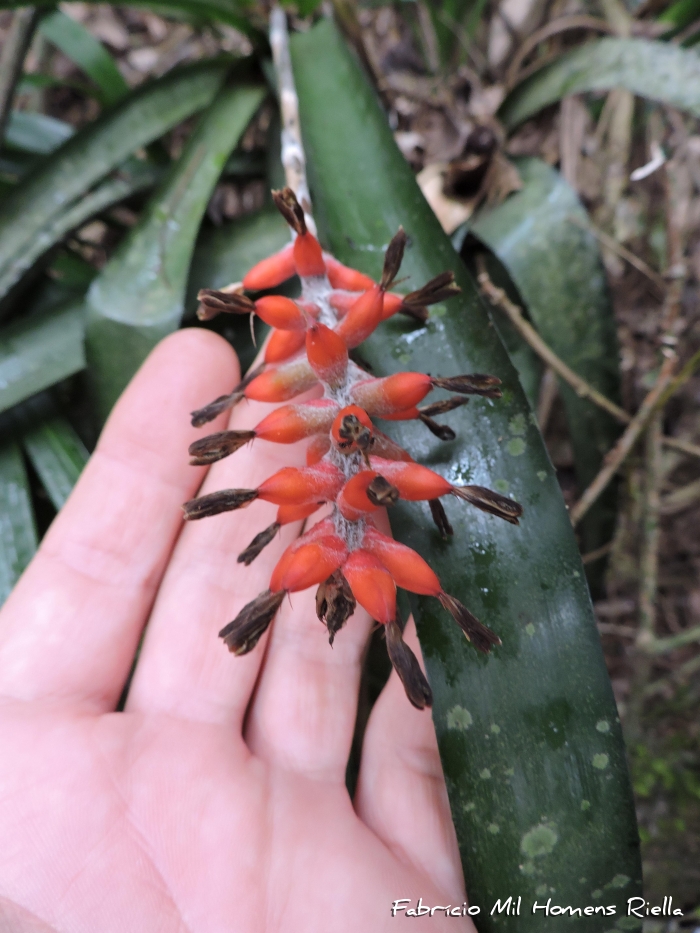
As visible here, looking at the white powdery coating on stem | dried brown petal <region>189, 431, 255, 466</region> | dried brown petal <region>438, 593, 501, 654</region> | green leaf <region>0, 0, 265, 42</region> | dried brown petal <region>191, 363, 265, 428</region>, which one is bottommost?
dried brown petal <region>438, 593, 501, 654</region>

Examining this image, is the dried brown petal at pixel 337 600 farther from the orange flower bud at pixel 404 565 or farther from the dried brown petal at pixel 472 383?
the dried brown petal at pixel 472 383

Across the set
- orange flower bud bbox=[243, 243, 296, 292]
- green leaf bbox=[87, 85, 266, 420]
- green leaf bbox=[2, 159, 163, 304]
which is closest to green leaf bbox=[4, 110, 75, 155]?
green leaf bbox=[2, 159, 163, 304]

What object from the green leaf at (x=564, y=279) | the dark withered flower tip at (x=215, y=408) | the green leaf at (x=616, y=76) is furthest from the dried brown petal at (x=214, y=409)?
the green leaf at (x=616, y=76)

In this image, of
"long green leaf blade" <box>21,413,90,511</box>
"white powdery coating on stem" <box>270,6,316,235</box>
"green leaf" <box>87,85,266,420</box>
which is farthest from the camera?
"long green leaf blade" <box>21,413,90,511</box>

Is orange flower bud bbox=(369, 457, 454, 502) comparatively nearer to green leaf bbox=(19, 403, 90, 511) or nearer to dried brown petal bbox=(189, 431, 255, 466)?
dried brown petal bbox=(189, 431, 255, 466)

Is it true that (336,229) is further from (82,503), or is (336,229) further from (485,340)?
(82,503)

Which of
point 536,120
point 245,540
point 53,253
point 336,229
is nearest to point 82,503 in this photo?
point 245,540

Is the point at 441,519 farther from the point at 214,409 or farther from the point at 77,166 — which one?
the point at 77,166

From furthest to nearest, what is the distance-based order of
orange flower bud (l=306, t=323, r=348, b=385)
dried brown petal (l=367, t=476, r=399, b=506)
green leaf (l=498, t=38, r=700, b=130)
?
green leaf (l=498, t=38, r=700, b=130) → orange flower bud (l=306, t=323, r=348, b=385) → dried brown petal (l=367, t=476, r=399, b=506)
